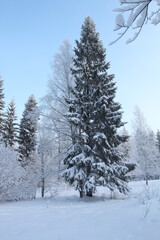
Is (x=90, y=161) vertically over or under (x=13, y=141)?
under

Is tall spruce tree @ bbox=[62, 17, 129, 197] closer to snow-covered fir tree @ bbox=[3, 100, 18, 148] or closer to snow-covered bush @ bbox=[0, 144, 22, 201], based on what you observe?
snow-covered bush @ bbox=[0, 144, 22, 201]

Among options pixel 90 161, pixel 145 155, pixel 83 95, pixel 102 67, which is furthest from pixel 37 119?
pixel 145 155

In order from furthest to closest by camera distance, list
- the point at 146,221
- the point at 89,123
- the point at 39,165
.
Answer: the point at 39,165, the point at 89,123, the point at 146,221

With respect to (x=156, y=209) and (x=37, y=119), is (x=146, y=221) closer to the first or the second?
(x=156, y=209)

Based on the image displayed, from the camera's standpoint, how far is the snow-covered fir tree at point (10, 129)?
77.0 feet

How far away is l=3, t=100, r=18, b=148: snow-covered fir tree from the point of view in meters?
23.5

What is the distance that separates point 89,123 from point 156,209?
6.93 meters

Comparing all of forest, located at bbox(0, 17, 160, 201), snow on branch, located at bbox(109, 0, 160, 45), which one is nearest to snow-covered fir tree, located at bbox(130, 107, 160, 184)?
forest, located at bbox(0, 17, 160, 201)

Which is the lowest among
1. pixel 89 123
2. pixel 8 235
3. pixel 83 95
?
pixel 8 235

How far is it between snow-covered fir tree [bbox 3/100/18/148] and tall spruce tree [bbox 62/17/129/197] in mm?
A: 13899

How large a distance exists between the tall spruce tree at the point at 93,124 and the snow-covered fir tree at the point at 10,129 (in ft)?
45.6

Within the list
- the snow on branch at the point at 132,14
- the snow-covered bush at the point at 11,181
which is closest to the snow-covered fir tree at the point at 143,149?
the snow-covered bush at the point at 11,181

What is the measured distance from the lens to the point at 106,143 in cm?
1040

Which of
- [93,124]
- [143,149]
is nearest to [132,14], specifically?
[93,124]
